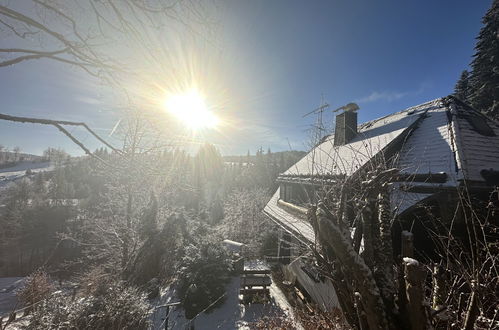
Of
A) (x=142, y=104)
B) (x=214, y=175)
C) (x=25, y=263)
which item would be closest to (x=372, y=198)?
(x=142, y=104)

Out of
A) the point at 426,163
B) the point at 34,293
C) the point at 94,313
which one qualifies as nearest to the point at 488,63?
the point at 426,163

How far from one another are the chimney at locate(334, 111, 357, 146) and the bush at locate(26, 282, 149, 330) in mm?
11060

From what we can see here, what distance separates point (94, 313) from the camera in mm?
5023

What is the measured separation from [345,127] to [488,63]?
14.8m

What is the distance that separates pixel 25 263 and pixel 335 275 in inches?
1803

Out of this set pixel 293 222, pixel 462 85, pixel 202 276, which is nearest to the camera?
pixel 293 222

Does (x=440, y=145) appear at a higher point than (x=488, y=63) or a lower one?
lower

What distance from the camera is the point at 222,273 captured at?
1017 cm

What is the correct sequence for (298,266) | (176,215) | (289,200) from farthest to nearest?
(176,215) → (289,200) → (298,266)

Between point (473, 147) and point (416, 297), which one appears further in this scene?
point (473, 147)

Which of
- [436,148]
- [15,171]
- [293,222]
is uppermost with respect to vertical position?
[436,148]

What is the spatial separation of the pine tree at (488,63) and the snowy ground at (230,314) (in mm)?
18834

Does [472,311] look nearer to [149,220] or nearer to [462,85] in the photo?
[149,220]

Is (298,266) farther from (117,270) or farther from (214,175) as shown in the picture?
(214,175)
